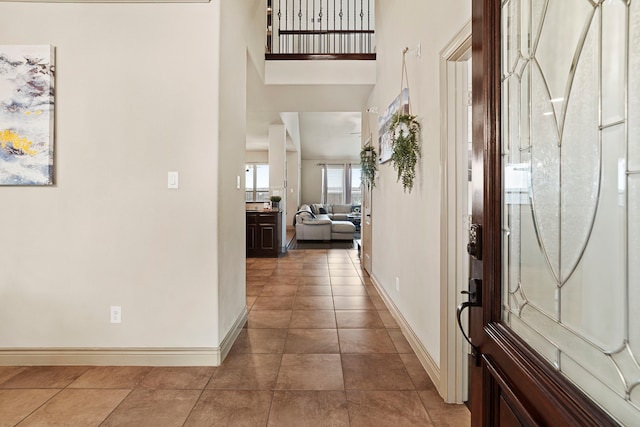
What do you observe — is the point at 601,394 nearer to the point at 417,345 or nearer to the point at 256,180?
the point at 417,345

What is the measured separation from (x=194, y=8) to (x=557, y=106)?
2374 millimetres

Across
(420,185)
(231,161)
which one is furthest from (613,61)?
(231,161)

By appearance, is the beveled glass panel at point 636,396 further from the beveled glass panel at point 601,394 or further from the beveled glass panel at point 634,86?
the beveled glass panel at point 634,86

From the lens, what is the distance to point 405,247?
2.82m

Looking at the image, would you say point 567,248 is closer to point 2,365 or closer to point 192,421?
point 192,421

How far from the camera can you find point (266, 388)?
204cm

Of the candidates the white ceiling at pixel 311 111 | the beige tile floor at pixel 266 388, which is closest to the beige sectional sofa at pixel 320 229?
the white ceiling at pixel 311 111

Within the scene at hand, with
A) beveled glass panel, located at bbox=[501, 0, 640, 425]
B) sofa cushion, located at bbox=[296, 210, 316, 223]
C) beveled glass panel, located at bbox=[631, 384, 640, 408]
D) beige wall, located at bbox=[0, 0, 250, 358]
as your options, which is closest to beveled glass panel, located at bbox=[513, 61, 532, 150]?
beveled glass panel, located at bbox=[501, 0, 640, 425]

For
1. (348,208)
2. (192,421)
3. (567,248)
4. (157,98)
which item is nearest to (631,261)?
(567,248)

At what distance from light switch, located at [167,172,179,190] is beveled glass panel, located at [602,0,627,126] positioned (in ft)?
7.32

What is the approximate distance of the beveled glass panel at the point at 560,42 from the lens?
2.04ft

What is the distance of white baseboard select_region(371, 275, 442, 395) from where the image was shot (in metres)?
2.07

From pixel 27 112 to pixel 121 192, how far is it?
0.78 metres

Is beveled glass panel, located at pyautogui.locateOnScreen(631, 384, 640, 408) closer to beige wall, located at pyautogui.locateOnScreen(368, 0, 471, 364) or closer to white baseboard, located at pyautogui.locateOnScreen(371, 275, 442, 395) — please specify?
beige wall, located at pyautogui.locateOnScreen(368, 0, 471, 364)
